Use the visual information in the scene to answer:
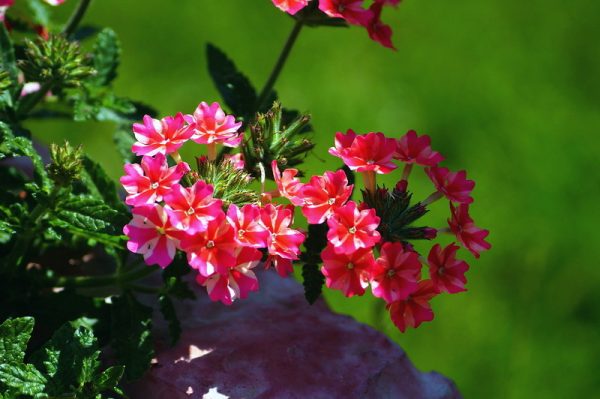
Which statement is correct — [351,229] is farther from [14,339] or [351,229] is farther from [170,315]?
[14,339]

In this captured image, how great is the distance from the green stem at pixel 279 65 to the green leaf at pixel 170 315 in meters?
0.48

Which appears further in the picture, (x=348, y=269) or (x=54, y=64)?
(x=54, y=64)

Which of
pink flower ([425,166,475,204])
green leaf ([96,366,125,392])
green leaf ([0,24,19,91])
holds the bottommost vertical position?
green leaf ([96,366,125,392])

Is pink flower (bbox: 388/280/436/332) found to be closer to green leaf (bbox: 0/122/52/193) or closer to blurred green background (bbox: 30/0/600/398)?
green leaf (bbox: 0/122/52/193)

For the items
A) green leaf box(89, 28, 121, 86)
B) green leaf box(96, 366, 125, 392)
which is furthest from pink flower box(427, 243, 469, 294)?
green leaf box(89, 28, 121, 86)

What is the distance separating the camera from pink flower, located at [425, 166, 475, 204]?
161cm

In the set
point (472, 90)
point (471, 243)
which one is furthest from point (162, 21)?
point (471, 243)

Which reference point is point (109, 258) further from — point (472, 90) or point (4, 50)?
point (472, 90)

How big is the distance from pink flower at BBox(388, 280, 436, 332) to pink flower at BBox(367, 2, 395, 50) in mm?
537

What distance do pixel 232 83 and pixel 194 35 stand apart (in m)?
2.11

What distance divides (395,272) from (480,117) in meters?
2.36

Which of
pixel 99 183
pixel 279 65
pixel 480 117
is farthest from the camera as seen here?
pixel 480 117

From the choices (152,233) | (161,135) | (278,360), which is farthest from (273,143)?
(278,360)

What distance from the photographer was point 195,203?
4.57 ft
